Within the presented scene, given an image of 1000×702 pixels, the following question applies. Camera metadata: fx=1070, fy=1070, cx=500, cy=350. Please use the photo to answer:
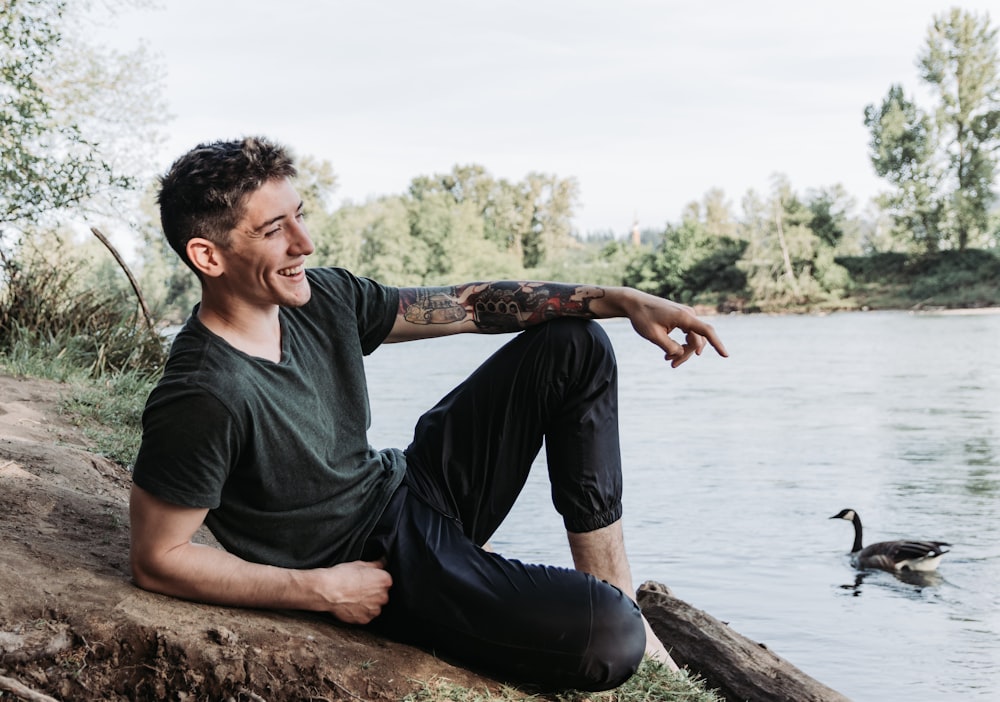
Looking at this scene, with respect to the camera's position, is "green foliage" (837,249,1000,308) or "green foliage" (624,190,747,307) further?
"green foliage" (624,190,747,307)

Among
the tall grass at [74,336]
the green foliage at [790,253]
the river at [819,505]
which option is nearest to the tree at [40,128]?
the tall grass at [74,336]

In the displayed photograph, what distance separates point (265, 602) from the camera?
2.32 m

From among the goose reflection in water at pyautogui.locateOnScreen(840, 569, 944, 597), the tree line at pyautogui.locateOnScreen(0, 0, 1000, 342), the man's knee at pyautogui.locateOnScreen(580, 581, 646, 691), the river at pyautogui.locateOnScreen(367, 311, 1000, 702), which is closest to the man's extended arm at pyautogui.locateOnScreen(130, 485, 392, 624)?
the man's knee at pyautogui.locateOnScreen(580, 581, 646, 691)

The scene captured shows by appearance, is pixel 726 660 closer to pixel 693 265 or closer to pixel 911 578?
pixel 911 578

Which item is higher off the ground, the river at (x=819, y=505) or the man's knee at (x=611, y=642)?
the man's knee at (x=611, y=642)

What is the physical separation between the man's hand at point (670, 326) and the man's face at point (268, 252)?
0.88 m

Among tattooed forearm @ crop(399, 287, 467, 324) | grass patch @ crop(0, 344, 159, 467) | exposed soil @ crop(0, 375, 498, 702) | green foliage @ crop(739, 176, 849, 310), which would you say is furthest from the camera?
green foliage @ crop(739, 176, 849, 310)

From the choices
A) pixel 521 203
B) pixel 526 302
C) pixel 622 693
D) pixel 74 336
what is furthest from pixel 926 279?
pixel 622 693

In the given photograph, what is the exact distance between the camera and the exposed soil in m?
2.21

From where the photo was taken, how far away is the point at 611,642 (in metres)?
2.33

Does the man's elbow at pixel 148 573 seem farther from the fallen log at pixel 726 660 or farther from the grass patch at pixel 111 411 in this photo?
the grass patch at pixel 111 411

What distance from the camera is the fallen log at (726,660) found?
3.22m

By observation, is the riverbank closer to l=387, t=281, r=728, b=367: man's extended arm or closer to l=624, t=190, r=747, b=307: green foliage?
l=387, t=281, r=728, b=367: man's extended arm

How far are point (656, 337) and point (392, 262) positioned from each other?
44.3 metres
